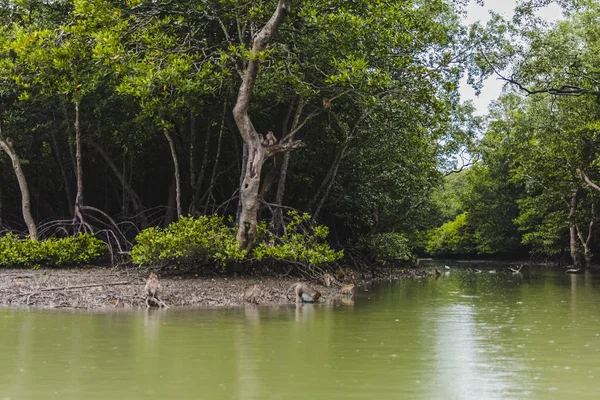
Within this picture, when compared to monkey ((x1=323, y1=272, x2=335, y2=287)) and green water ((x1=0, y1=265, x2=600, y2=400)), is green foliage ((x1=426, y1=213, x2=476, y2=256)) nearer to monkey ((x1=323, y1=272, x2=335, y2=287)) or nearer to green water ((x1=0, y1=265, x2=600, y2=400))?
monkey ((x1=323, y1=272, x2=335, y2=287))

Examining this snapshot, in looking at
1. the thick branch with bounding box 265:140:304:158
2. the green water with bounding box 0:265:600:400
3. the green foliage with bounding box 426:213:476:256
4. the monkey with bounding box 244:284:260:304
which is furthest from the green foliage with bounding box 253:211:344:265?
the green foliage with bounding box 426:213:476:256

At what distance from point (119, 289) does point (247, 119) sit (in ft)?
16.0

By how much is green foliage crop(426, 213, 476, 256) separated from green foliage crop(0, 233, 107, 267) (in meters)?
37.1

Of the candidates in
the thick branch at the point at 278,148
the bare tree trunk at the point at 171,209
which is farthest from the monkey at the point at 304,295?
the bare tree trunk at the point at 171,209

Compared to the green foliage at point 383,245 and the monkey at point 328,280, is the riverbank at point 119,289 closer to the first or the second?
the monkey at point 328,280

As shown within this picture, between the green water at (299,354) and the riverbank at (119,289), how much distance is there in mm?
1157

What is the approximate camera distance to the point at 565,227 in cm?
3809

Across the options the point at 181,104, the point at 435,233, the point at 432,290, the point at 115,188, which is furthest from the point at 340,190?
the point at 435,233

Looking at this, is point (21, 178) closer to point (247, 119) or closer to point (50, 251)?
point (50, 251)

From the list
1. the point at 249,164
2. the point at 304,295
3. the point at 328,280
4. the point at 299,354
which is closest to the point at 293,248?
the point at 328,280

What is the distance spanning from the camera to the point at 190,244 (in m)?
16.4

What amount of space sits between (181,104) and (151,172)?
8501 millimetres

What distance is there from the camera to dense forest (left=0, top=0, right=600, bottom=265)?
655 inches

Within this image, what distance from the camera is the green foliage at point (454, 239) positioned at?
55.3m
